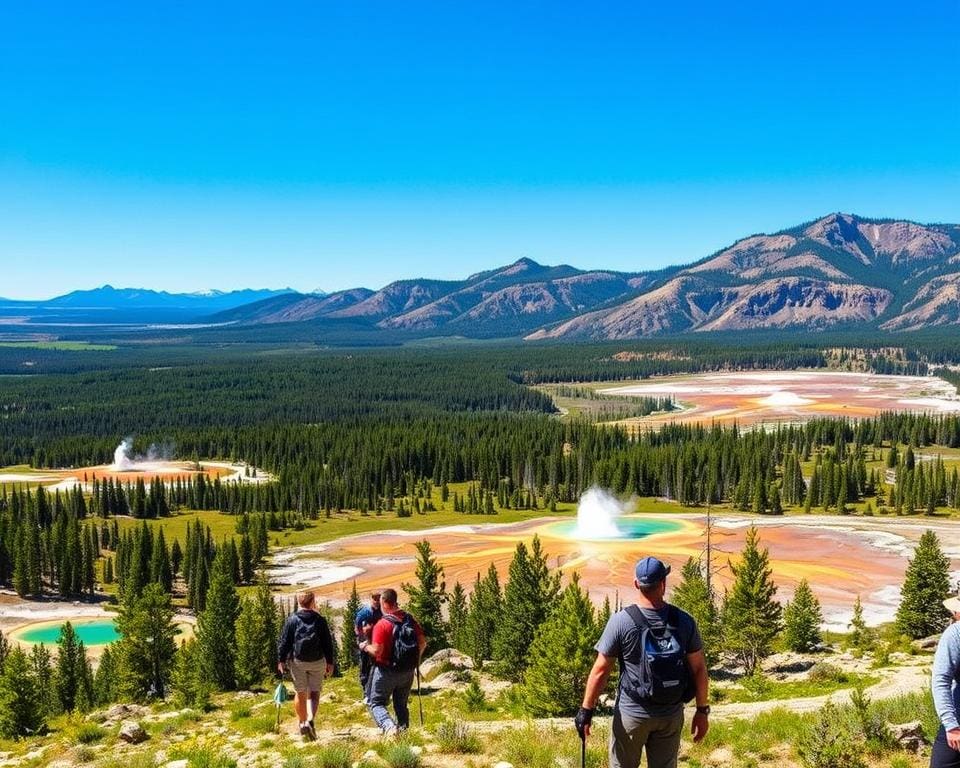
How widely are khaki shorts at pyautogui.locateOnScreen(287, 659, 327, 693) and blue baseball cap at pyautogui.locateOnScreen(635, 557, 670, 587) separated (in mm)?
10299

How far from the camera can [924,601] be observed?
48.7 m

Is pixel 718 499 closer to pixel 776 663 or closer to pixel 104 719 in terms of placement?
pixel 776 663

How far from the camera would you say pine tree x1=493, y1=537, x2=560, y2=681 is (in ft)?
143

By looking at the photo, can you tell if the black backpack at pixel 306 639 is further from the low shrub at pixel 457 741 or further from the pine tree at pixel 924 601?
the pine tree at pixel 924 601

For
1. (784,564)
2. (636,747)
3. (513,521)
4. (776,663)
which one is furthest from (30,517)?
(636,747)

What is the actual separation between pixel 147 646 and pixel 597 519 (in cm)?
6610

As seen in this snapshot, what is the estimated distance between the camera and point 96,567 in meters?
106

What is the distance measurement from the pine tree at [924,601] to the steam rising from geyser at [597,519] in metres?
54.8

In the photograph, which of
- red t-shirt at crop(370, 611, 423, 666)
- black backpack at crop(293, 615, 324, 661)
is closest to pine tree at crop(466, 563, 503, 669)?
black backpack at crop(293, 615, 324, 661)

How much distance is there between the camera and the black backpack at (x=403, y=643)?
53.4ft

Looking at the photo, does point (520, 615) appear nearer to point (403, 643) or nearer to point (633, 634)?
point (403, 643)

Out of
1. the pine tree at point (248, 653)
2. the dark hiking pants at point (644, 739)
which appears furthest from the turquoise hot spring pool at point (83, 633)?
the dark hiking pants at point (644, 739)

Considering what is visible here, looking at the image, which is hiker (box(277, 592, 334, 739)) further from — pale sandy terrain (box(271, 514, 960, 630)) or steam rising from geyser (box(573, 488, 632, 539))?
steam rising from geyser (box(573, 488, 632, 539))

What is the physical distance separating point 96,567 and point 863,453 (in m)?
137
